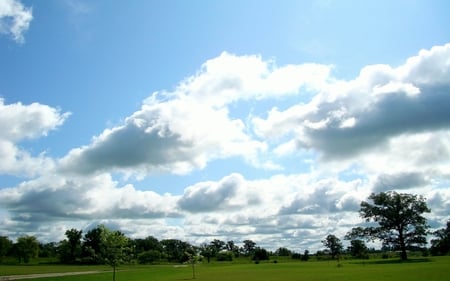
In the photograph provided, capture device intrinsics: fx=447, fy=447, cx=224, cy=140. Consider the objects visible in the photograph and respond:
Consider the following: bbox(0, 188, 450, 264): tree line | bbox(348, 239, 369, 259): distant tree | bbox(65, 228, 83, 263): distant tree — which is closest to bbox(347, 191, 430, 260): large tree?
bbox(0, 188, 450, 264): tree line

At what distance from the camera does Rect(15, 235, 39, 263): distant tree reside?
539 feet

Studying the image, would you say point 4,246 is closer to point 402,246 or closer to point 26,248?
point 26,248

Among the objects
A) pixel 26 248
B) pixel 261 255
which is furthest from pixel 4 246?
pixel 261 255

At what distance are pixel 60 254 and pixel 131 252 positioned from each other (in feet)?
439

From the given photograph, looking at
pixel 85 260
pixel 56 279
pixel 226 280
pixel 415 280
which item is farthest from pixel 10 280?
pixel 85 260

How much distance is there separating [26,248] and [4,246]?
8197 mm

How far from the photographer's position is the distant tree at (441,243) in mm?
132000

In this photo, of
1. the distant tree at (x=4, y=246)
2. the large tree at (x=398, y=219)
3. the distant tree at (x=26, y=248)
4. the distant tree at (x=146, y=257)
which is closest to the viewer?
the large tree at (x=398, y=219)

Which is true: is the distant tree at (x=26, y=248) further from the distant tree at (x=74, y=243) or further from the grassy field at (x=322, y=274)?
the grassy field at (x=322, y=274)

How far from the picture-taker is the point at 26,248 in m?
165

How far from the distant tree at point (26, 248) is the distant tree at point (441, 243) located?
138130 millimetres

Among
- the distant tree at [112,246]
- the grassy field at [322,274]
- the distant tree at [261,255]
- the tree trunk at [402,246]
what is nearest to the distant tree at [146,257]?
the distant tree at [261,255]

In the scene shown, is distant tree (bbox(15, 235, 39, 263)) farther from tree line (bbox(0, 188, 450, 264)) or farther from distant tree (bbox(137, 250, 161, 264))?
distant tree (bbox(137, 250, 161, 264))

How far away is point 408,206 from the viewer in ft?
335
